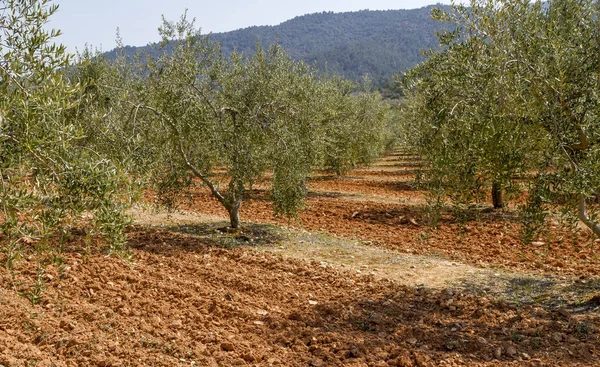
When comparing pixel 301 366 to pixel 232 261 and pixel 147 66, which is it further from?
pixel 147 66

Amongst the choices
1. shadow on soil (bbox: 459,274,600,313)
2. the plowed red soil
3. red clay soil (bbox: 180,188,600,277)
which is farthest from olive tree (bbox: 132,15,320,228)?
shadow on soil (bbox: 459,274,600,313)

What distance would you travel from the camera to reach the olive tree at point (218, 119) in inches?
465

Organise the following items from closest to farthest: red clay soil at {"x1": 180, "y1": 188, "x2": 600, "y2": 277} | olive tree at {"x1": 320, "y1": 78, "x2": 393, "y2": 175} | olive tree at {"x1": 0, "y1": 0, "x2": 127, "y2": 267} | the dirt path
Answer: olive tree at {"x1": 0, "y1": 0, "x2": 127, "y2": 267} → the dirt path → red clay soil at {"x1": 180, "y1": 188, "x2": 600, "y2": 277} → olive tree at {"x1": 320, "y1": 78, "x2": 393, "y2": 175}

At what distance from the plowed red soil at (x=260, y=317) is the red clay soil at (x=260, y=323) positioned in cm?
2

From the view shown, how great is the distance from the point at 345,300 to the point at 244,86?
6.25m

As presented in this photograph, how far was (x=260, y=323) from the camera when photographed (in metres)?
7.68

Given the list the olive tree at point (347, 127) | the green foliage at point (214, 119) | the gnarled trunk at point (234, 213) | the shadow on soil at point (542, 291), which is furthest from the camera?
the olive tree at point (347, 127)

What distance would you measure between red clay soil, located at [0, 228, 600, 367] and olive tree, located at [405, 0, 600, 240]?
1.83m

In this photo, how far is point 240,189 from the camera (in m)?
12.9

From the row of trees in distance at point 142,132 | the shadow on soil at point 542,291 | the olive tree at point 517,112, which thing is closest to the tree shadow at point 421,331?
the shadow on soil at point 542,291

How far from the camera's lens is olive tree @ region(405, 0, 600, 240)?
22.0ft

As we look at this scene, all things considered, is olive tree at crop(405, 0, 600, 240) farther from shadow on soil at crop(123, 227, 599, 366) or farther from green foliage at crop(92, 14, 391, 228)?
green foliage at crop(92, 14, 391, 228)

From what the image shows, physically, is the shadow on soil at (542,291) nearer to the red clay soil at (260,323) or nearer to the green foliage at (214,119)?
the red clay soil at (260,323)

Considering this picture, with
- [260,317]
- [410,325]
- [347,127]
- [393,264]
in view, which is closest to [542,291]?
[410,325]
